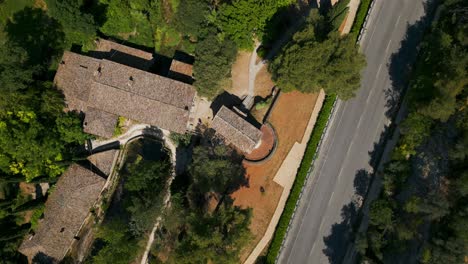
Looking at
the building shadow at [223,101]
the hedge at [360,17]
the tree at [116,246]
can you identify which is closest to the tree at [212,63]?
the building shadow at [223,101]

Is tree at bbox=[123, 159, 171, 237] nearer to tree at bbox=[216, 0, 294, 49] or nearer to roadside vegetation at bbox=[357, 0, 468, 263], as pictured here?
tree at bbox=[216, 0, 294, 49]

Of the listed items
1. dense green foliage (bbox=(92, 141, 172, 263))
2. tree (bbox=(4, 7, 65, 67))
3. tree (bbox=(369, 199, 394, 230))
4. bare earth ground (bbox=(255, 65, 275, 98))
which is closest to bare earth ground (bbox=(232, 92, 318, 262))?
bare earth ground (bbox=(255, 65, 275, 98))

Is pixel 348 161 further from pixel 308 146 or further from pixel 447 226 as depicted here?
pixel 447 226

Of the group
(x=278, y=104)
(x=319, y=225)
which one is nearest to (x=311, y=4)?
(x=278, y=104)

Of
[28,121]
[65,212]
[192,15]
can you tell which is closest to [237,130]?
[192,15]

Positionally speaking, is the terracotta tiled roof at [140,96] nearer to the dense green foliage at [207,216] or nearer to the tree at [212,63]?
the tree at [212,63]

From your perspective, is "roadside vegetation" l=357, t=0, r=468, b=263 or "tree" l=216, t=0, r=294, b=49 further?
"tree" l=216, t=0, r=294, b=49

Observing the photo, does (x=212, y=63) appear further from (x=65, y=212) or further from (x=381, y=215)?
(x=65, y=212)
